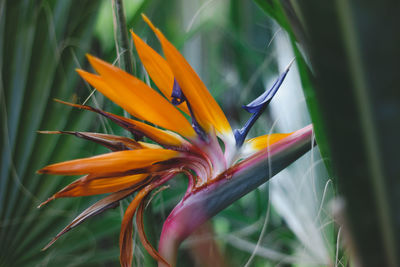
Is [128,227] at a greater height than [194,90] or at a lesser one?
lesser

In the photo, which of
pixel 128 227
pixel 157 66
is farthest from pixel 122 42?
pixel 128 227

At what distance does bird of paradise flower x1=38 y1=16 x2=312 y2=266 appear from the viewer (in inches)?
11.0

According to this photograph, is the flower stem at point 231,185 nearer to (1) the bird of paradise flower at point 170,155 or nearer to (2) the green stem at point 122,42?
(1) the bird of paradise flower at point 170,155

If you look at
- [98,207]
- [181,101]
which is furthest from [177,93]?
[98,207]

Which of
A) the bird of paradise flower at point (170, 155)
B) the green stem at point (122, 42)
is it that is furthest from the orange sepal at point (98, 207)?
the green stem at point (122, 42)

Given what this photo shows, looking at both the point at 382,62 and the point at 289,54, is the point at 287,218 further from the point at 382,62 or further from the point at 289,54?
the point at 382,62

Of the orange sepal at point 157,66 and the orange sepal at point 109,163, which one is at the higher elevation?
the orange sepal at point 157,66

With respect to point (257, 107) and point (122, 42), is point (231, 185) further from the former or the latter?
point (122, 42)

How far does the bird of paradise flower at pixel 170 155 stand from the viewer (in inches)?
11.0

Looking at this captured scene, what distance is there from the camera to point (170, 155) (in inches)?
11.6

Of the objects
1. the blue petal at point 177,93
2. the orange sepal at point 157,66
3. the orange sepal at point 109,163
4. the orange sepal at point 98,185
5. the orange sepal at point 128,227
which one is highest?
the orange sepal at point 157,66

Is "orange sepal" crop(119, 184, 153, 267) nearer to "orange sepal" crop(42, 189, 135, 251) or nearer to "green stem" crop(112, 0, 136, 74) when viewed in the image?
"orange sepal" crop(42, 189, 135, 251)

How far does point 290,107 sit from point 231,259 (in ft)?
0.55

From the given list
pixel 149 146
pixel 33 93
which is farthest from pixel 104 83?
pixel 33 93
